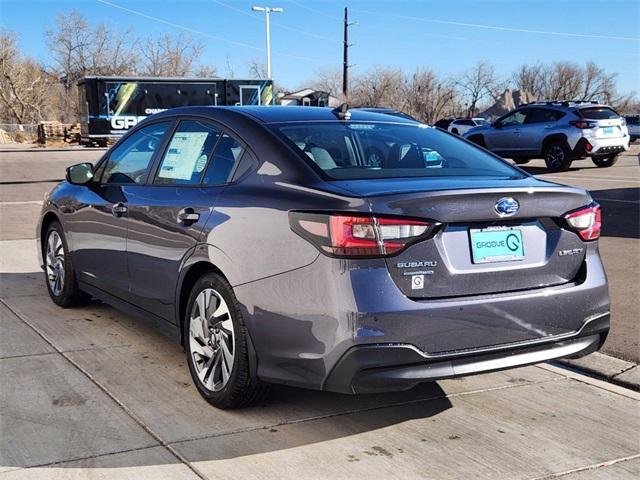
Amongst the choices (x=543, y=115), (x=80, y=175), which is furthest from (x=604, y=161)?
(x=80, y=175)

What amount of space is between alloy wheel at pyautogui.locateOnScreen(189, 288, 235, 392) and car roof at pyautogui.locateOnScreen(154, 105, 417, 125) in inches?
41.5

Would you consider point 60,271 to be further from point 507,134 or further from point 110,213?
point 507,134

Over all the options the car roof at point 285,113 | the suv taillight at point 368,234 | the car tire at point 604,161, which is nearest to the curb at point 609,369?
the car roof at point 285,113

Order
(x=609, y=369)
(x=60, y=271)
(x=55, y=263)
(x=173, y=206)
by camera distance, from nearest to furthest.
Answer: (x=173, y=206), (x=609, y=369), (x=60, y=271), (x=55, y=263)

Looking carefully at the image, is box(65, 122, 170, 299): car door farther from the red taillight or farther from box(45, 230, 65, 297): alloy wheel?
the red taillight

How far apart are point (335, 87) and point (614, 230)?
71.9m

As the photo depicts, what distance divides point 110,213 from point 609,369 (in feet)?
11.0

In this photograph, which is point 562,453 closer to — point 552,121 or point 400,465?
point 400,465

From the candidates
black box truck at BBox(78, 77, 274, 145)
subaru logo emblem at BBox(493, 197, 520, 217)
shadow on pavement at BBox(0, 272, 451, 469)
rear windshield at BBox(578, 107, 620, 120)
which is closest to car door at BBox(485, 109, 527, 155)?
rear windshield at BBox(578, 107, 620, 120)

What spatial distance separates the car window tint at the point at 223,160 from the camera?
3.98m

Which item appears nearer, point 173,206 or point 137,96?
point 173,206

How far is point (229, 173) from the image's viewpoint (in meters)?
3.96

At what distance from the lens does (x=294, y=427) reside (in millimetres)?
3646

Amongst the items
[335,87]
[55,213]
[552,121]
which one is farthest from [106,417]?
[335,87]
